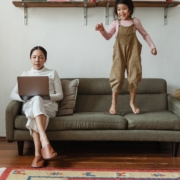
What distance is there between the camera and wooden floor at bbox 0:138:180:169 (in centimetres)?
241

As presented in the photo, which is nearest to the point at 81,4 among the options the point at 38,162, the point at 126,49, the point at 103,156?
the point at 126,49

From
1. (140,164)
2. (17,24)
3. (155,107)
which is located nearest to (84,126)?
(140,164)

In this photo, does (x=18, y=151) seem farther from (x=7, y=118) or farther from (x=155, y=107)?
(x=155, y=107)

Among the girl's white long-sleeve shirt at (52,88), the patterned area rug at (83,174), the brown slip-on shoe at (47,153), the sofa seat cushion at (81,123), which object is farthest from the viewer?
the girl's white long-sleeve shirt at (52,88)

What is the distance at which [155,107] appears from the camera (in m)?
3.03

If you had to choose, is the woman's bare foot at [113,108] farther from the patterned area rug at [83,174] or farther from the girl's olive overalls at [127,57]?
the patterned area rug at [83,174]

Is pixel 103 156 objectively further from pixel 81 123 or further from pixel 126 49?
pixel 126 49

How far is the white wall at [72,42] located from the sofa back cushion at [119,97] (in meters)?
0.25

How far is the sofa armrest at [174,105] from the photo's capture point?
106 inches

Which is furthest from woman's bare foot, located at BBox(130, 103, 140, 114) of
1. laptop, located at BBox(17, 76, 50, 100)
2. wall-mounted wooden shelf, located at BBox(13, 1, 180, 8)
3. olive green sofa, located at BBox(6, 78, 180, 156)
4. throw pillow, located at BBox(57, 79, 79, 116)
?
wall-mounted wooden shelf, located at BBox(13, 1, 180, 8)

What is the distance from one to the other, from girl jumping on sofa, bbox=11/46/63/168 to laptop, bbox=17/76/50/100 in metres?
0.05

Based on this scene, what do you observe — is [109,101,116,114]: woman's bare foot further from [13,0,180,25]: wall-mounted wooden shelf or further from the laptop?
[13,0,180,25]: wall-mounted wooden shelf

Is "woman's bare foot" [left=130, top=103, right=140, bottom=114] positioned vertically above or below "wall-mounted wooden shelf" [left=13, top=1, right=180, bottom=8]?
below

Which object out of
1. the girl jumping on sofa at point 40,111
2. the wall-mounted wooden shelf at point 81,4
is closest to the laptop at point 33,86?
the girl jumping on sofa at point 40,111
